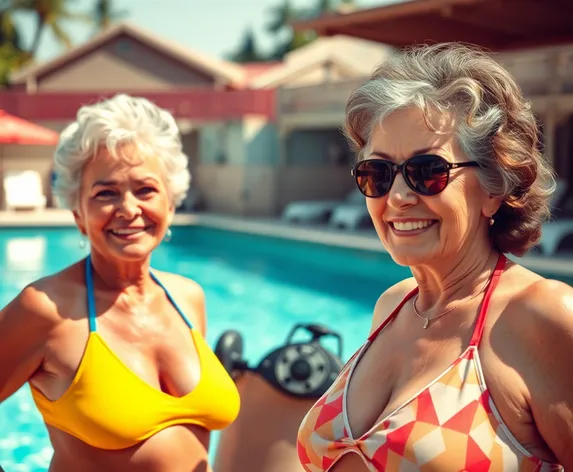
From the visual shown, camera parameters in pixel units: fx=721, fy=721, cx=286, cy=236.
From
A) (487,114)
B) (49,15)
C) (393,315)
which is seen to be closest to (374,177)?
(487,114)

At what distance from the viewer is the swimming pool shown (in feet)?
19.3

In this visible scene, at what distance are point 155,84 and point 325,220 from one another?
10.1 m

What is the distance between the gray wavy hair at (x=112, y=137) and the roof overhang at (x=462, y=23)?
1054 cm

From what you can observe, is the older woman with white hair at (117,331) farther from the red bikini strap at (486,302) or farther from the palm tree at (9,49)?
the palm tree at (9,49)

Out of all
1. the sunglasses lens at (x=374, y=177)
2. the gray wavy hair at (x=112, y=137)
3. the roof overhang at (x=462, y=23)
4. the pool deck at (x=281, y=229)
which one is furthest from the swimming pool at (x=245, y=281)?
the roof overhang at (x=462, y=23)

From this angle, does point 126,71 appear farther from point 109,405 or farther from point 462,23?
point 109,405

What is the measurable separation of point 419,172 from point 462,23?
1321 centimetres

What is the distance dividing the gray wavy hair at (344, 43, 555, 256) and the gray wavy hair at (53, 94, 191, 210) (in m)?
0.84

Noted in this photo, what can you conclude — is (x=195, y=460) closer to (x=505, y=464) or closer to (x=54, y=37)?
(x=505, y=464)

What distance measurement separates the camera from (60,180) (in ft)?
7.30

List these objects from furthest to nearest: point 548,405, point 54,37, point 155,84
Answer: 1. point 54,37
2. point 155,84
3. point 548,405

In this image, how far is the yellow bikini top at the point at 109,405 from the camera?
200cm

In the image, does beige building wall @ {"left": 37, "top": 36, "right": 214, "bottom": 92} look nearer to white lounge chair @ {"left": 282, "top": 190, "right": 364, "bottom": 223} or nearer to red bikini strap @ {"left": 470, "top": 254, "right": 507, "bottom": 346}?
white lounge chair @ {"left": 282, "top": 190, "right": 364, "bottom": 223}

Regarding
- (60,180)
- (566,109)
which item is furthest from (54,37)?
(60,180)
